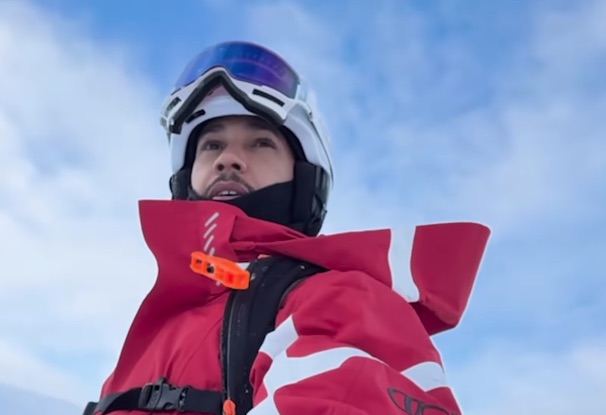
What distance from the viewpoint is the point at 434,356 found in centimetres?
179

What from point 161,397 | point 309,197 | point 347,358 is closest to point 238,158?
point 309,197

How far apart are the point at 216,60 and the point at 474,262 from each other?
4.11ft

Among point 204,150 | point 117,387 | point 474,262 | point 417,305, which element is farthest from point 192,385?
point 204,150

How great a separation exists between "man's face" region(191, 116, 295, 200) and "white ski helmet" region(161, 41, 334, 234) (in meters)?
0.04

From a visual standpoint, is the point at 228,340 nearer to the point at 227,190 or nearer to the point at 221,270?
the point at 221,270

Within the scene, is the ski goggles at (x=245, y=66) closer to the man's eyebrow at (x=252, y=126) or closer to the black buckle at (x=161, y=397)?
the man's eyebrow at (x=252, y=126)

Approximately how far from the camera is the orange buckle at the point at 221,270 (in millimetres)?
1973

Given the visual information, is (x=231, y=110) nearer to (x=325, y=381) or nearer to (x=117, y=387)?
(x=117, y=387)

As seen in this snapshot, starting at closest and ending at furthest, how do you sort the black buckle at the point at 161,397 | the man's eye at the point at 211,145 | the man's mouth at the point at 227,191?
1. the black buckle at the point at 161,397
2. the man's mouth at the point at 227,191
3. the man's eye at the point at 211,145

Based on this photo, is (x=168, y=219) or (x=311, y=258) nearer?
(x=311, y=258)

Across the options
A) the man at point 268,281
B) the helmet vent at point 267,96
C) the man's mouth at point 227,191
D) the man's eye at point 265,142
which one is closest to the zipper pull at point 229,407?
the man at point 268,281

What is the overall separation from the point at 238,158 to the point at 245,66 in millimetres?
447

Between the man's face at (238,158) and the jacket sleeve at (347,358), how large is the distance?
0.74 metres

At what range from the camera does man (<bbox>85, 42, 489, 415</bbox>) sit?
5.37ft
